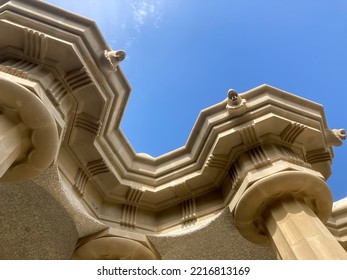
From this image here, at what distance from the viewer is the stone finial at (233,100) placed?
888cm

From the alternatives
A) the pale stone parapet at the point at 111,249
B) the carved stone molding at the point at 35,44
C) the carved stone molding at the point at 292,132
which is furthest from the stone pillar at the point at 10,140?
the carved stone molding at the point at 292,132

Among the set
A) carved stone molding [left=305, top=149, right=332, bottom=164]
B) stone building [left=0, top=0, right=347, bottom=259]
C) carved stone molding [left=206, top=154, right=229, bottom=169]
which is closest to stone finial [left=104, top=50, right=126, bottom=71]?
stone building [left=0, top=0, right=347, bottom=259]

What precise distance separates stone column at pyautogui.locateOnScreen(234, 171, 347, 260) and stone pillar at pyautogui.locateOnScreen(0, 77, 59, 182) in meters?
4.31

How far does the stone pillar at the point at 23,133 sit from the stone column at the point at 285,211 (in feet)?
14.1

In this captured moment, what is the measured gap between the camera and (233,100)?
8.94 meters

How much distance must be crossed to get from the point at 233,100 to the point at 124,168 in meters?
3.67

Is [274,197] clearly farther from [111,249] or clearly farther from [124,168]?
[124,168]

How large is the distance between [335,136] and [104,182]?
6511 mm

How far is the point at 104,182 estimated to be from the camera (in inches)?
383

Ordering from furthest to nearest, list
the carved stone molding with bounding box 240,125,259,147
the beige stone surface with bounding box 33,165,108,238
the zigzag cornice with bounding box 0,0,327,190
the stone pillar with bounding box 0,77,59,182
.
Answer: the carved stone molding with bounding box 240,125,259,147
the beige stone surface with bounding box 33,165,108,238
the zigzag cornice with bounding box 0,0,327,190
the stone pillar with bounding box 0,77,59,182

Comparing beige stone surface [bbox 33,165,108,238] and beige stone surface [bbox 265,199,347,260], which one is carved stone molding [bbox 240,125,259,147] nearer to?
beige stone surface [bbox 265,199,347,260]

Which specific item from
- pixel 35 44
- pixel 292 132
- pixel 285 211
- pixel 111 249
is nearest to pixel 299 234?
pixel 285 211

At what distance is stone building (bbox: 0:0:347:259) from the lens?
6.57m
